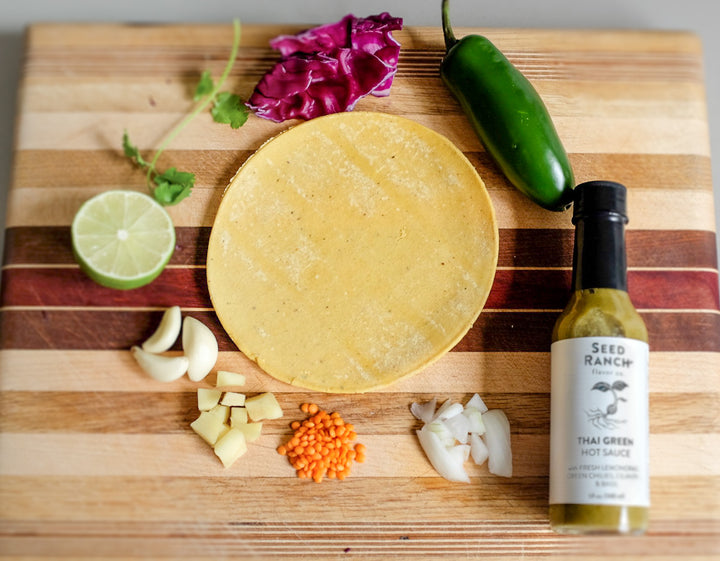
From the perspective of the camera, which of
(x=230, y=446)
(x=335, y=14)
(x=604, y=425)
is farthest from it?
(x=335, y=14)

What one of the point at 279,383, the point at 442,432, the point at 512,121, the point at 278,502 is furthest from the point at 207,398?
the point at 512,121

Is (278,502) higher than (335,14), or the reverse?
(335,14)

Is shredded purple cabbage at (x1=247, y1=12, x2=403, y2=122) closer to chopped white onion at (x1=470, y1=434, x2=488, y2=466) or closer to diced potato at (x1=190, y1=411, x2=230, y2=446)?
diced potato at (x1=190, y1=411, x2=230, y2=446)

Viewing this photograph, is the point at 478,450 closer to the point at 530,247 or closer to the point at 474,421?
the point at 474,421

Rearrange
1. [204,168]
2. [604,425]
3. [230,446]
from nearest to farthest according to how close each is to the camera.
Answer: [604,425], [230,446], [204,168]

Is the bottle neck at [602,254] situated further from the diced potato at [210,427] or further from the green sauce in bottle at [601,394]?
the diced potato at [210,427]

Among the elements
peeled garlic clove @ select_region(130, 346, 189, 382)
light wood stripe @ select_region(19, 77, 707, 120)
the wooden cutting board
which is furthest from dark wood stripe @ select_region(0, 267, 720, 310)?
light wood stripe @ select_region(19, 77, 707, 120)

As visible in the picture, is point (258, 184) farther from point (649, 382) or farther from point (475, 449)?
point (649, 382)

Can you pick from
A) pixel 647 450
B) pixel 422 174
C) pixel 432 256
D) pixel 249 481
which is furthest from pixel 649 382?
pixel 249 481
